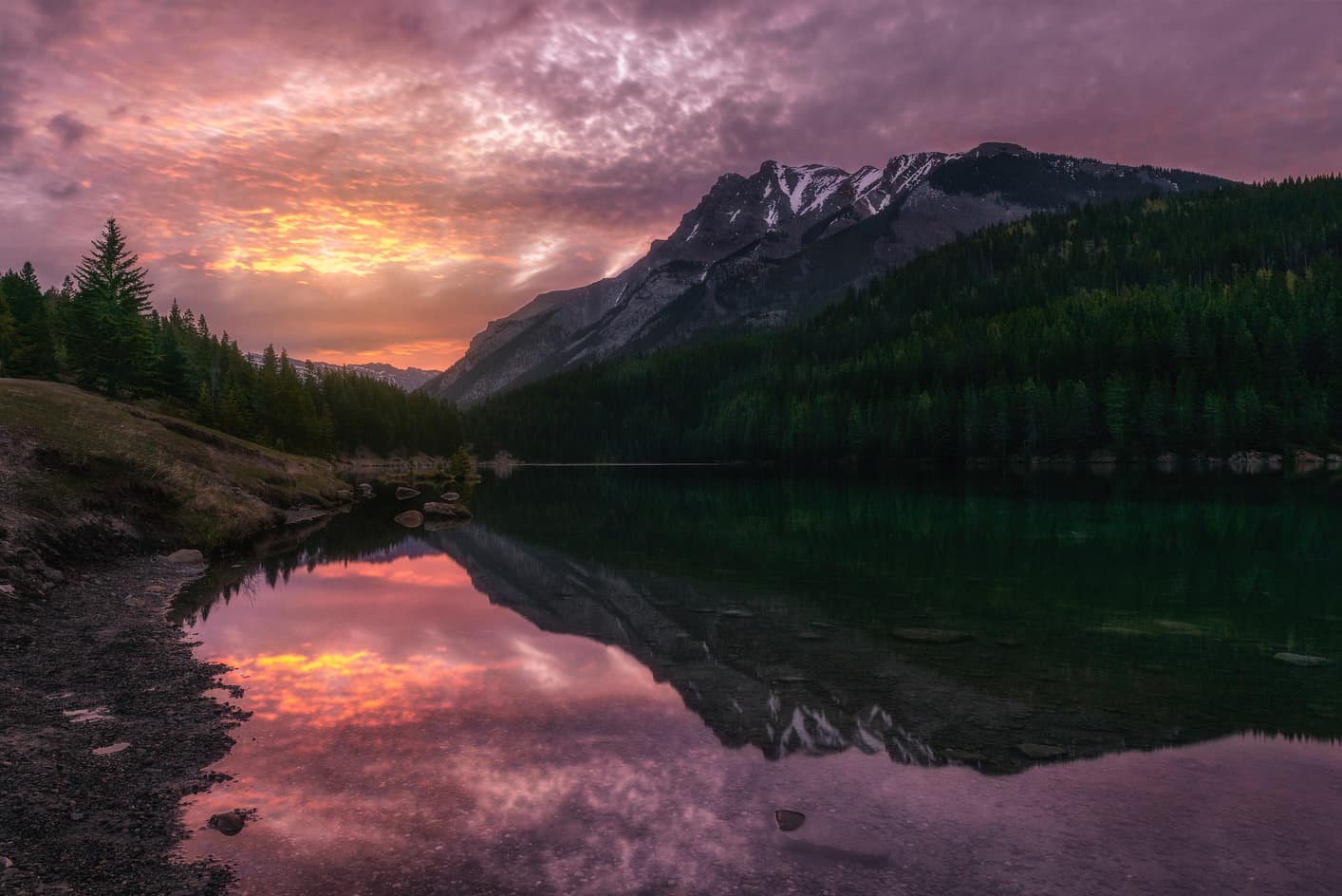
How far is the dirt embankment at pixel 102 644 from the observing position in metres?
10.2

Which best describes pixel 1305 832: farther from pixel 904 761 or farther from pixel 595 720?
pixel 595 720

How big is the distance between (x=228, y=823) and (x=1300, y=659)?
80.1 feet

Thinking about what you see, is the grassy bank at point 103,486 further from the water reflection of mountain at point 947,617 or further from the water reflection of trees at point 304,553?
the water reflection of mountain at point 947,617

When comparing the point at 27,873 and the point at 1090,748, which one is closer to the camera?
the point at 27,873

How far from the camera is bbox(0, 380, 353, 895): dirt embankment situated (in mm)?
10172

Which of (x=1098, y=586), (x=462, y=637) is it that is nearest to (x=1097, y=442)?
(x=1098, y=586)

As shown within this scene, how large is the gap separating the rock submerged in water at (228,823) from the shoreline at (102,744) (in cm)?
40

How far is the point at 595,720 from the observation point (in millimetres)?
16141

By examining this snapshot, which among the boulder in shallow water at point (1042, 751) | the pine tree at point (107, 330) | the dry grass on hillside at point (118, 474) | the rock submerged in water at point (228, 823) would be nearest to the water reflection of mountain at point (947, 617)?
the boulder in shallow water at point (1042, 751)

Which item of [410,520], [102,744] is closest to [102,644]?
[102,744]

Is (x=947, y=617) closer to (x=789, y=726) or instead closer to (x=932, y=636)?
(x=932, y=636)

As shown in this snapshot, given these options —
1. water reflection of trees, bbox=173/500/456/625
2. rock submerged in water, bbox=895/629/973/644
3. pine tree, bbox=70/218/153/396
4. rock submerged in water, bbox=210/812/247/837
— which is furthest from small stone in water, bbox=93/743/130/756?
pine tree, bbox=70/218/153/396

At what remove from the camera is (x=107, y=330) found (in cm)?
6912

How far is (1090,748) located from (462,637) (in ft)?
57.7
